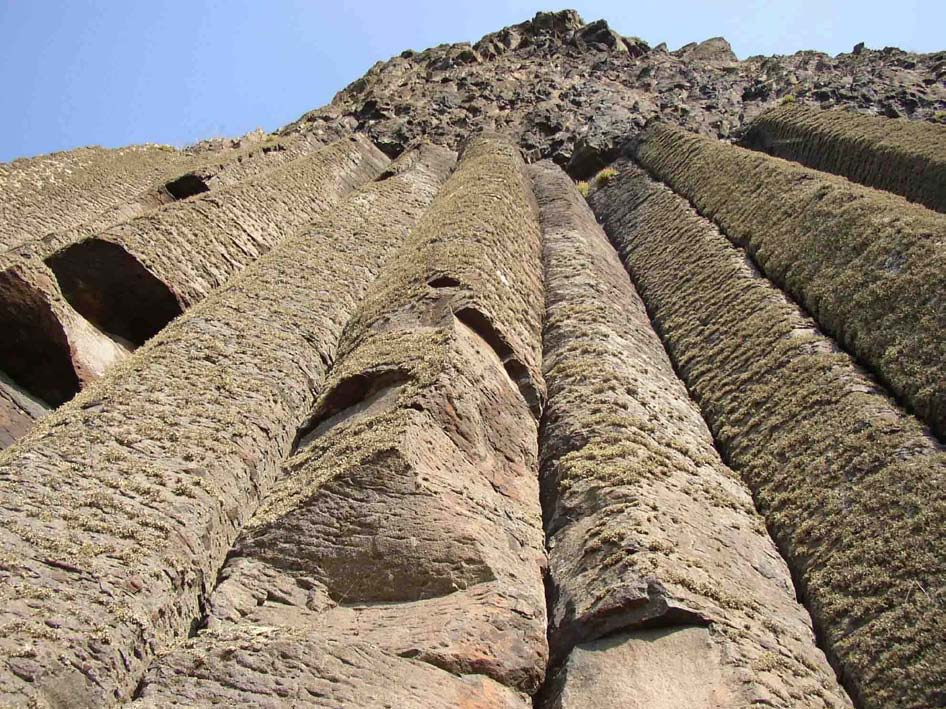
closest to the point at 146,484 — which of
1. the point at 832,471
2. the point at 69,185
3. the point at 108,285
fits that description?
the point at 108,285

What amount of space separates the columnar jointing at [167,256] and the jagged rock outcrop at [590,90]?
37.2 feet

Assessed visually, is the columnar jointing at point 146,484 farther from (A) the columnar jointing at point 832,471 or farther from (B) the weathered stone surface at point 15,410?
(A) the columnar jointing at point 832,471

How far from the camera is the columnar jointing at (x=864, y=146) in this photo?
56.4ft

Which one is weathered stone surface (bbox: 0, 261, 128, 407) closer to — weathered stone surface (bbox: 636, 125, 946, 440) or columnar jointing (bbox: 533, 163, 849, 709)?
columnar jointing (bbox: 533, 163, 849, 709)

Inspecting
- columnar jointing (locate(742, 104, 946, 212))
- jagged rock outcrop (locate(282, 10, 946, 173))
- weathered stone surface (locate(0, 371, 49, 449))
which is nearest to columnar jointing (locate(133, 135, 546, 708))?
weathered stone surface (locate(0, 371, 49, 449))

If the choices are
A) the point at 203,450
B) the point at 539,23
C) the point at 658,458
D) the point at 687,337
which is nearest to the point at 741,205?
the point at 687,337

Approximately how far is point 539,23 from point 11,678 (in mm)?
36386

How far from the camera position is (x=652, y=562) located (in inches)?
275

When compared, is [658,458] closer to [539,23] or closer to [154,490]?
[154,490]

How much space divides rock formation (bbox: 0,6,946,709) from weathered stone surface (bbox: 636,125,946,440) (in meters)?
0.05

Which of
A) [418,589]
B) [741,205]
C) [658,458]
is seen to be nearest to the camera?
[418,589]

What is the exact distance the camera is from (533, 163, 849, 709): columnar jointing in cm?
628

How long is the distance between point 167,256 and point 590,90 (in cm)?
2083

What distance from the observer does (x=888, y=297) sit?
10.6m
